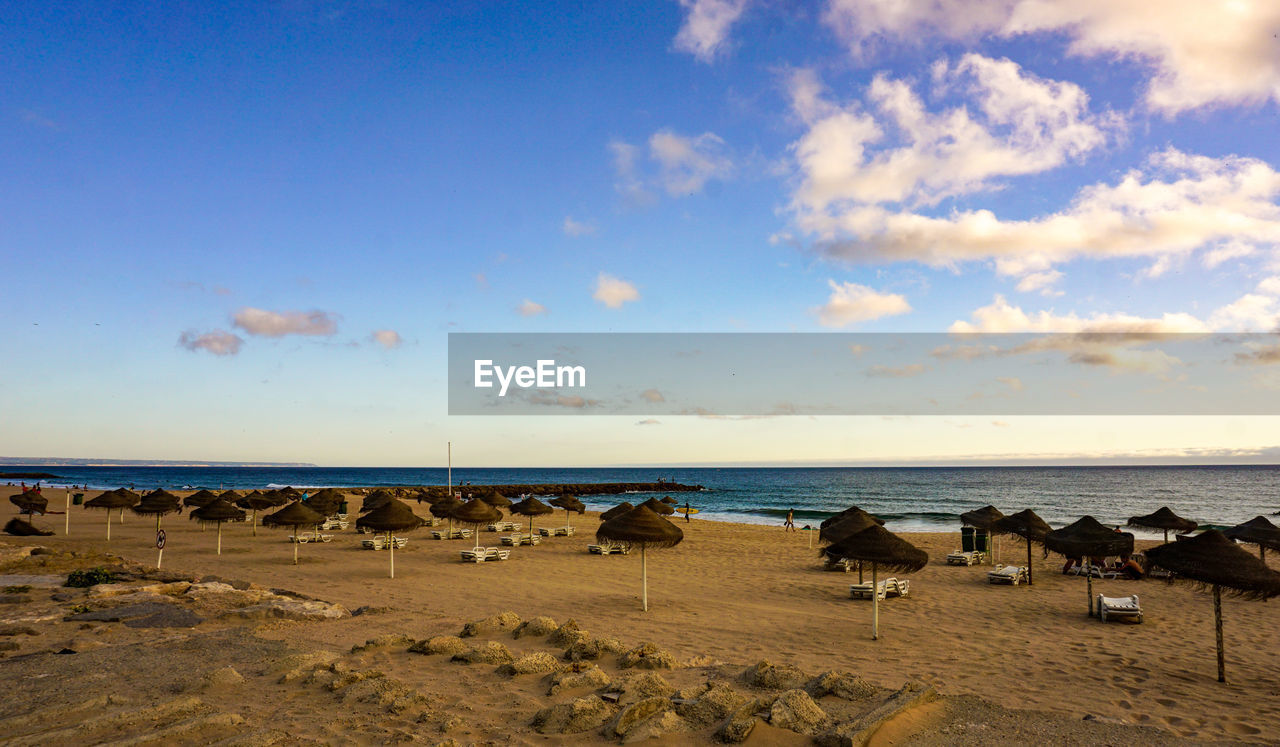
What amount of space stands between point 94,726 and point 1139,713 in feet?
34.6

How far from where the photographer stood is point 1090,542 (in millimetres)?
14406

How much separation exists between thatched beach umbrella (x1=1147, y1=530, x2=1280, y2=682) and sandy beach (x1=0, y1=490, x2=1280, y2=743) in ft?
3.88

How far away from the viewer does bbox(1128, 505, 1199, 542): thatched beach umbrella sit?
64.8 ft

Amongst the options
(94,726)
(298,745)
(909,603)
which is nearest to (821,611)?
(909,603)

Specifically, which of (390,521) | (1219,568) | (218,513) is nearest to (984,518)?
(1219,568)

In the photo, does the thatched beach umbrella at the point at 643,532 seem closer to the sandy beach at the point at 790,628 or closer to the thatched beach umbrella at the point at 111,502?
the sandy beach at the point at 790,628

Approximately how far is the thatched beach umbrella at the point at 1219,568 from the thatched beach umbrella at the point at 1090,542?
5197 mm

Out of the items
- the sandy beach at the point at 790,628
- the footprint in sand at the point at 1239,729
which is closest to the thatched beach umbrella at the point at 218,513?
the sandy beach at the point at 790,628

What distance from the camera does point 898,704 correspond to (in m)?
6.26

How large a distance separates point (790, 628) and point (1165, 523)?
1580 centimetres

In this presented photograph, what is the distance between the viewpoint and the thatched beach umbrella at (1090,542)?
14.2 m

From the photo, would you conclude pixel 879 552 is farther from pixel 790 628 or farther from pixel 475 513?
pixel 475 513

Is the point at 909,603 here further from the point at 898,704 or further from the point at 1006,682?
the point at 898,704

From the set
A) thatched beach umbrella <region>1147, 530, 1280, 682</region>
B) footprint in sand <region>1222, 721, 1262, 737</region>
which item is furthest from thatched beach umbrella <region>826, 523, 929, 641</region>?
footprint in sand <region>1222, 721, 1262, 737</region>
